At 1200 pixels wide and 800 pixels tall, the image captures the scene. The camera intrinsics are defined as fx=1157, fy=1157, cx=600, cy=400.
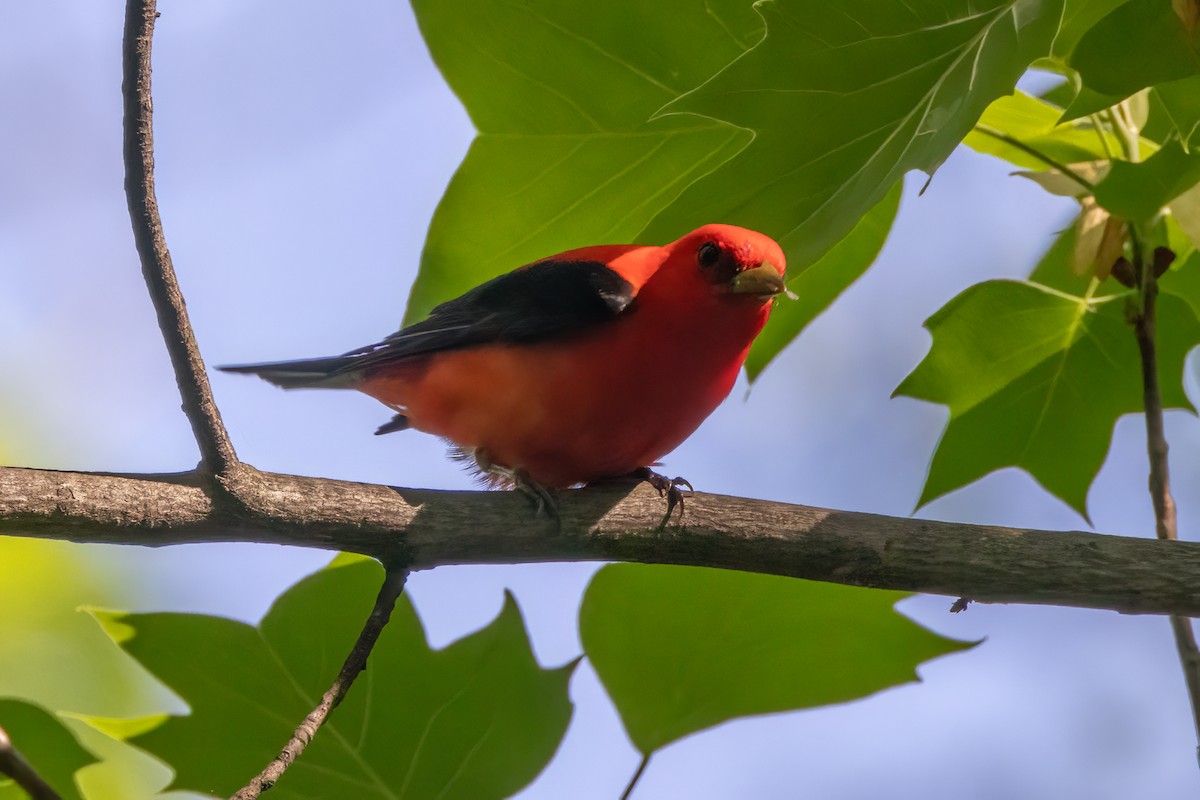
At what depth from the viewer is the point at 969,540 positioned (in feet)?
6.35

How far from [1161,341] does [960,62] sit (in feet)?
3.96

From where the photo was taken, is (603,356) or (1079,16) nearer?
(1079,16)

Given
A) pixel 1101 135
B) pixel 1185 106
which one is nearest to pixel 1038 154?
pixel 1101 135

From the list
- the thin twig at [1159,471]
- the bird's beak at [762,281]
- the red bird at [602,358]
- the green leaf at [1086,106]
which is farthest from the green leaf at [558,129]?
the thin twig at [1159,471]

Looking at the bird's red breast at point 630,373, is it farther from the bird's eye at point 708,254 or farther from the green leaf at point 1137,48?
the green leaf at point 1137,48

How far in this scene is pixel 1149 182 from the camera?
6.31 ft

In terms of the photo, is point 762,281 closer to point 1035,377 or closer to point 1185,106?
point 1035,377

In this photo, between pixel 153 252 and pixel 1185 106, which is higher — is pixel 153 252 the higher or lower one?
the lower one

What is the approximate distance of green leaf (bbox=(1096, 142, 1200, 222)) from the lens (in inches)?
73.5

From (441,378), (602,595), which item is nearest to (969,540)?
(602,595)

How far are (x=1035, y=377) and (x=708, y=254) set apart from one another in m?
0.80

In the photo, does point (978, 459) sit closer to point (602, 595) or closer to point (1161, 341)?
point (1161, 341)

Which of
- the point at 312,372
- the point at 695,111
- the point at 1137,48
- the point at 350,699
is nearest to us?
the point at 1137,48

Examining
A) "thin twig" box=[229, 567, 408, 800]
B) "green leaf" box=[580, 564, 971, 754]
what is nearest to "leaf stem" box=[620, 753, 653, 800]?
"green leaf" box=[580, 564, 971, 754]
